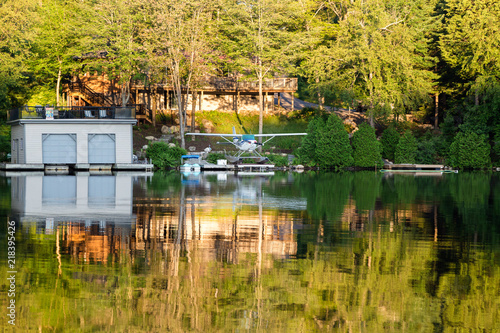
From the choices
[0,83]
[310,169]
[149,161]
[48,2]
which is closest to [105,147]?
[149,161]

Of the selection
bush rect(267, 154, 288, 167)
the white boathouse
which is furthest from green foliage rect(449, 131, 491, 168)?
the white boathouse

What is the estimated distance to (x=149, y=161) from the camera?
132ft

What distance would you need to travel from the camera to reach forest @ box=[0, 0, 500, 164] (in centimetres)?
4153

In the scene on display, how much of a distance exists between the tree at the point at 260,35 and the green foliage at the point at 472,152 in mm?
14065

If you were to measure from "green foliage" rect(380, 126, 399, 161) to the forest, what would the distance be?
1470mm

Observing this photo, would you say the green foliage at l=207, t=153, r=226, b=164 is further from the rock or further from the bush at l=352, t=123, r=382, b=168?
the bush at l=352, t=123, r=382, b=168

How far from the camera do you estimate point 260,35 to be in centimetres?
4444

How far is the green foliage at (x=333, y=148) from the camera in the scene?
40750 millimetres

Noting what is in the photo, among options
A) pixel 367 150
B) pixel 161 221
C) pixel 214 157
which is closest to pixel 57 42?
pixel 214 157

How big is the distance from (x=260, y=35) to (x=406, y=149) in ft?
45.0

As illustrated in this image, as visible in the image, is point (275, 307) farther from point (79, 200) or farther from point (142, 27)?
point (142, 27)

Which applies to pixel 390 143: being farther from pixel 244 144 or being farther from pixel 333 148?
pixel 244 144

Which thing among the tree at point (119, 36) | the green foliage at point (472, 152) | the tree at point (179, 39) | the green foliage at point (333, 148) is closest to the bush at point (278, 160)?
the green foliage at point (333, 148)

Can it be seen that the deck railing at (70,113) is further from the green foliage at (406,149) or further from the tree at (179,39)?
the green foliage at (406,149)
